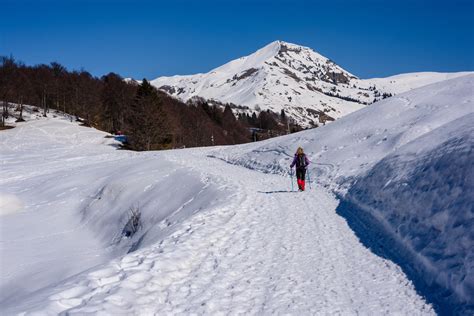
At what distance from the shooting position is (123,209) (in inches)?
861

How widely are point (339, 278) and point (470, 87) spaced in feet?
91.3

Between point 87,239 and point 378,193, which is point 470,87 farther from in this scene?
point 87,239

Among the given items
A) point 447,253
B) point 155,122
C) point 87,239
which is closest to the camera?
point 447,253

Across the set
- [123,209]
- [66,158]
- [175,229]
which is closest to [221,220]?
[175,229]

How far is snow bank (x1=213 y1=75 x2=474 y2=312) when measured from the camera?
763 cm

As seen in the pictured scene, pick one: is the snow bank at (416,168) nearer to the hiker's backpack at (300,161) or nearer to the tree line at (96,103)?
the hiker's backpack at (300,161)

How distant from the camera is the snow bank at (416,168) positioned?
7.63 m

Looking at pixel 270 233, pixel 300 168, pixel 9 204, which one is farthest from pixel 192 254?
pixel 9 204

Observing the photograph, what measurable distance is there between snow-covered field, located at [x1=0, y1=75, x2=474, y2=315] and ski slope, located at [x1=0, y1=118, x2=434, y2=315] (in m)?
0.04

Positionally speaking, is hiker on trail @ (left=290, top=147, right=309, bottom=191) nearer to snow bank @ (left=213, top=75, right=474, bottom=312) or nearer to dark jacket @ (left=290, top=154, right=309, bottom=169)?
dark jacket @ (left=290, top=154, right=309, bottom=169)

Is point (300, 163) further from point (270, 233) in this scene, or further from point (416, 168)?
point (270, 233)

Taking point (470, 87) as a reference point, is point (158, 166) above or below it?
below

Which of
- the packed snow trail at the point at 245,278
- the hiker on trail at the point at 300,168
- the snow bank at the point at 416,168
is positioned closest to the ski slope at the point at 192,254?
the packed snow trail at the point at 245,278

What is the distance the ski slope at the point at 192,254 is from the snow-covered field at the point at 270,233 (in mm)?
41
